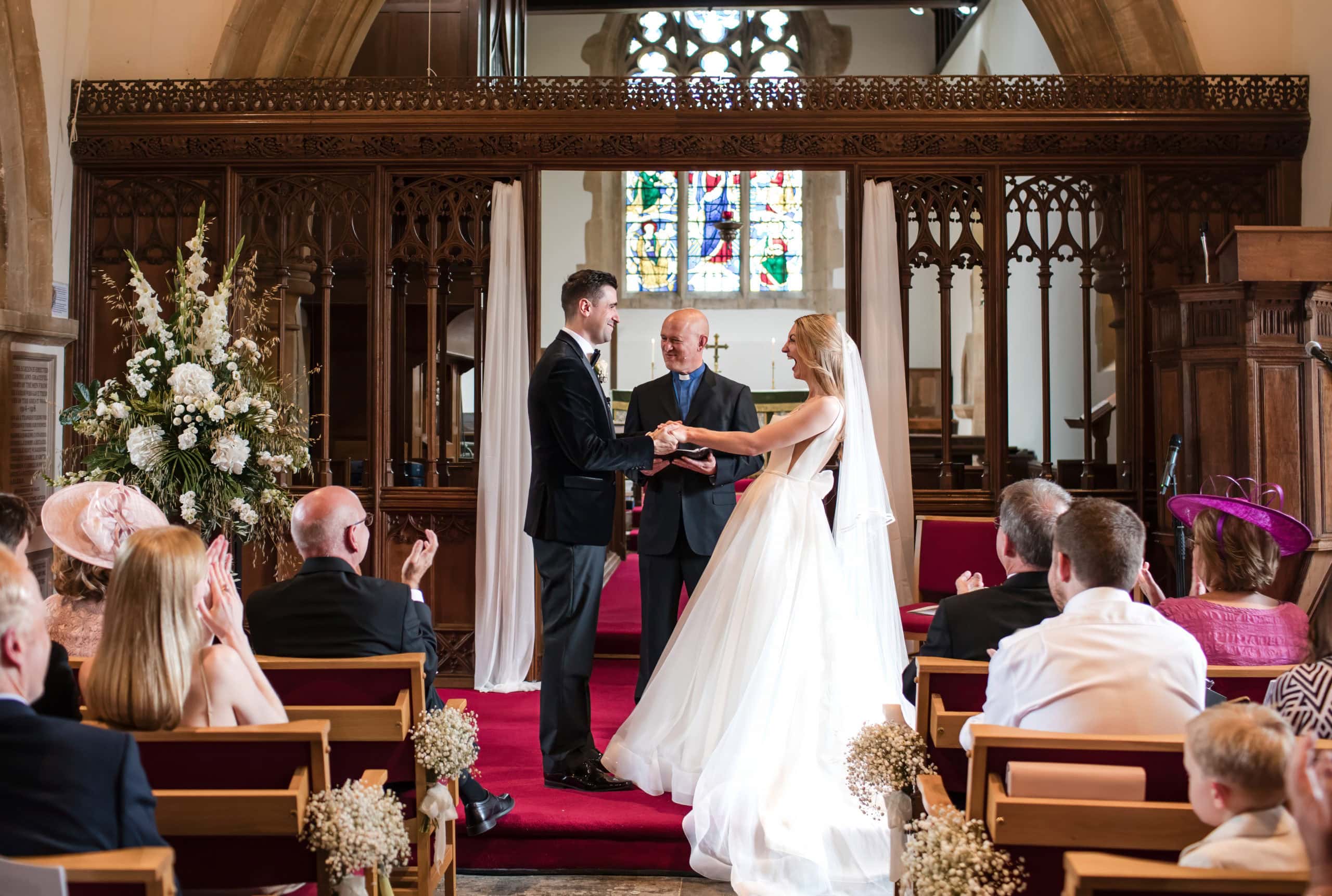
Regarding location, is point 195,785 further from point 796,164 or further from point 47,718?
point 796,164

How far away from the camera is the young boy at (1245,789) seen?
1.64 metres

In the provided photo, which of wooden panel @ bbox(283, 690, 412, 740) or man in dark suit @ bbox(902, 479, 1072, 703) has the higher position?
man in dark suit @ bbox(902, 479, 1072, 703)

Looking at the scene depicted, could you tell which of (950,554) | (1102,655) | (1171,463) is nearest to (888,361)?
(950,554)

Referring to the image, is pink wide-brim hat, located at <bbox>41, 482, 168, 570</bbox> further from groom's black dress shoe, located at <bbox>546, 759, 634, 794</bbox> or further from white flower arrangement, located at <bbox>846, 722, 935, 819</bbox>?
white flower arrangement, located at <bbox>846, 722, 935, 819</bbox>

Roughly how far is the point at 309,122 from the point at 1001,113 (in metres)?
3.65

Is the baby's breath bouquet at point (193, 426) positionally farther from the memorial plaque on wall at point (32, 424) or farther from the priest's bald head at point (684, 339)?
the priest's bald head at point (684, 339)

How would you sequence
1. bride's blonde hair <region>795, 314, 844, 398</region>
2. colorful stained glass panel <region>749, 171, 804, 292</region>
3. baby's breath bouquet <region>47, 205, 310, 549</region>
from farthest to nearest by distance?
1. colorful stained glass panel <region>749, 171, 804, 292</region>
2. baby's breath bouquet <region>47, 205, 310, 549</region>
3. bride's blonde hair <region>795, 314, 844, 398</region>

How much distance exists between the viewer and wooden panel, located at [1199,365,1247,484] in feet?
17.3

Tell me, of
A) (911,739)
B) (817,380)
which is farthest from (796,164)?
(911,739)

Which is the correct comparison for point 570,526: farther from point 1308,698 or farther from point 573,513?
point 1308,698

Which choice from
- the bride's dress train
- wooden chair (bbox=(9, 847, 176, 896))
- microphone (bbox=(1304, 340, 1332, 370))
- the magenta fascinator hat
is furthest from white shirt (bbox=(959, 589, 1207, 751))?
microphone (bbox=(1304, 340, 1332, 370))

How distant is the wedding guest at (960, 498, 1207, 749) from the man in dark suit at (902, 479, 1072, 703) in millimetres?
372

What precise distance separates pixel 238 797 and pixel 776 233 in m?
13.9

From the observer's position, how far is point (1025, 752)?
2.15 m
